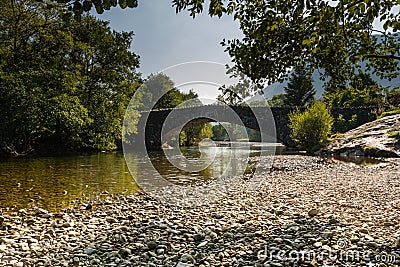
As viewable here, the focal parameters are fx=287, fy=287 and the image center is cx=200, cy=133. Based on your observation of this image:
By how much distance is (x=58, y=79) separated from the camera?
57.5ft

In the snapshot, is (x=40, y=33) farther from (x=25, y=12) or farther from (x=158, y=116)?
(x=158, y=116)

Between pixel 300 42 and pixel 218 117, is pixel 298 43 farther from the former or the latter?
pixel 218 117

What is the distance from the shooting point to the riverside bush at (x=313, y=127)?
21934mm

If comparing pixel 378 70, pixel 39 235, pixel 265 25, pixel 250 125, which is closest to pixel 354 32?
pixel 378 70

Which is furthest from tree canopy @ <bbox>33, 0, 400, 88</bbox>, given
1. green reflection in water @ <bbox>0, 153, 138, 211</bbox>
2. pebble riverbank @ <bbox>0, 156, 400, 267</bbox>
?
green reflection in water @ <bbox>0, 153, 138, 211</bbox>

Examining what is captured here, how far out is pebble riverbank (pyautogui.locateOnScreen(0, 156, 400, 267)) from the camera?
10.5 ft

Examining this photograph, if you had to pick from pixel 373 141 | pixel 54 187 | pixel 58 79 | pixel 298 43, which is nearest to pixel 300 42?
pixel 298 43

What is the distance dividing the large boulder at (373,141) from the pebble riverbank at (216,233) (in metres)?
14.1

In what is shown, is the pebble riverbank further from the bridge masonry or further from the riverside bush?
the bridge masonry

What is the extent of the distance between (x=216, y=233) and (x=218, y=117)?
3182cm

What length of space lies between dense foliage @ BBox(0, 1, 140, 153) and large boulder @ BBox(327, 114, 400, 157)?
55.5ft

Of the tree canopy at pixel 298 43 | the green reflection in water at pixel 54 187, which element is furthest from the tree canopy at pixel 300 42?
the green reflection in water at pixel 54 187

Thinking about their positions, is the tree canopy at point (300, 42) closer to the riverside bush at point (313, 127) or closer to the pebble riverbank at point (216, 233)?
the pebble riverbank at point (216, 233)

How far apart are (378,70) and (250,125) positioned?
31.2 m
